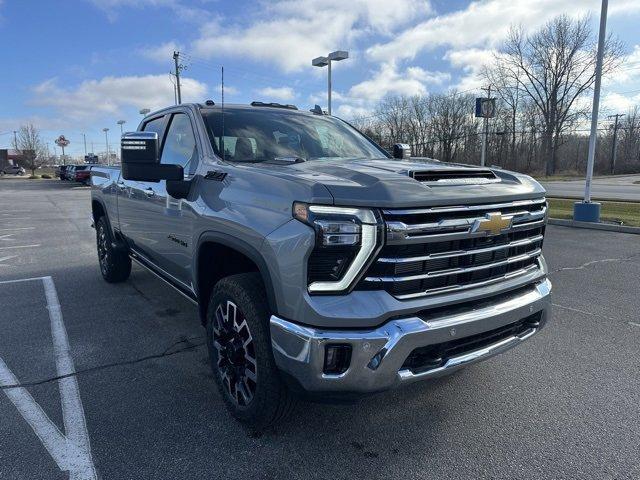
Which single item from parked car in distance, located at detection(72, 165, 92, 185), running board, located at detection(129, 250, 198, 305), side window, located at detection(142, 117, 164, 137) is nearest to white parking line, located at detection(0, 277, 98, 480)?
running board, located at detection(129, 250, 198, 305)

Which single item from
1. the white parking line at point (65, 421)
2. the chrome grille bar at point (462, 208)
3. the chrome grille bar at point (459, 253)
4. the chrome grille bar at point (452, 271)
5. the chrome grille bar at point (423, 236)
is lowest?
the white parking line at point (65, 421)

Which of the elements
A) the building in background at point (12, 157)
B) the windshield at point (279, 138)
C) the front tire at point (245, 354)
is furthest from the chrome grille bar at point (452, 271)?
the building in background at point (12, 157)

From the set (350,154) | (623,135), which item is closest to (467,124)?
(623,135)

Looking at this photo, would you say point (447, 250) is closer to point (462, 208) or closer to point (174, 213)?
point (462, 208)

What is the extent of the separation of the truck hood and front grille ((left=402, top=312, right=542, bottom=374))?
74 centimetres

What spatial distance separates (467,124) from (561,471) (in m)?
63.7

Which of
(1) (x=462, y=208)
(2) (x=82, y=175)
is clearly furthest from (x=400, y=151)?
(2) (x=82, y=175)

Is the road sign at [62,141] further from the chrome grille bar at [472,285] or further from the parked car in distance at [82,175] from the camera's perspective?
the chrome grille bar at [472,285]

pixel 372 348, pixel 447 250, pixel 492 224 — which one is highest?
pixel 492 224

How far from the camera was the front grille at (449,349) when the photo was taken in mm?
2389

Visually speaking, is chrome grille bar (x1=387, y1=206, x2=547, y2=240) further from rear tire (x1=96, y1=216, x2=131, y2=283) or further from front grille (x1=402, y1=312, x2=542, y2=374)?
rear tire (x1=96, y1=216, x2=131, y2=283)

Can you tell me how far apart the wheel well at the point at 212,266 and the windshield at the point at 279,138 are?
666 mm

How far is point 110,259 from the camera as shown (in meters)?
6.07

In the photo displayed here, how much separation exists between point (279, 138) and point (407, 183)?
1615 millimetres
